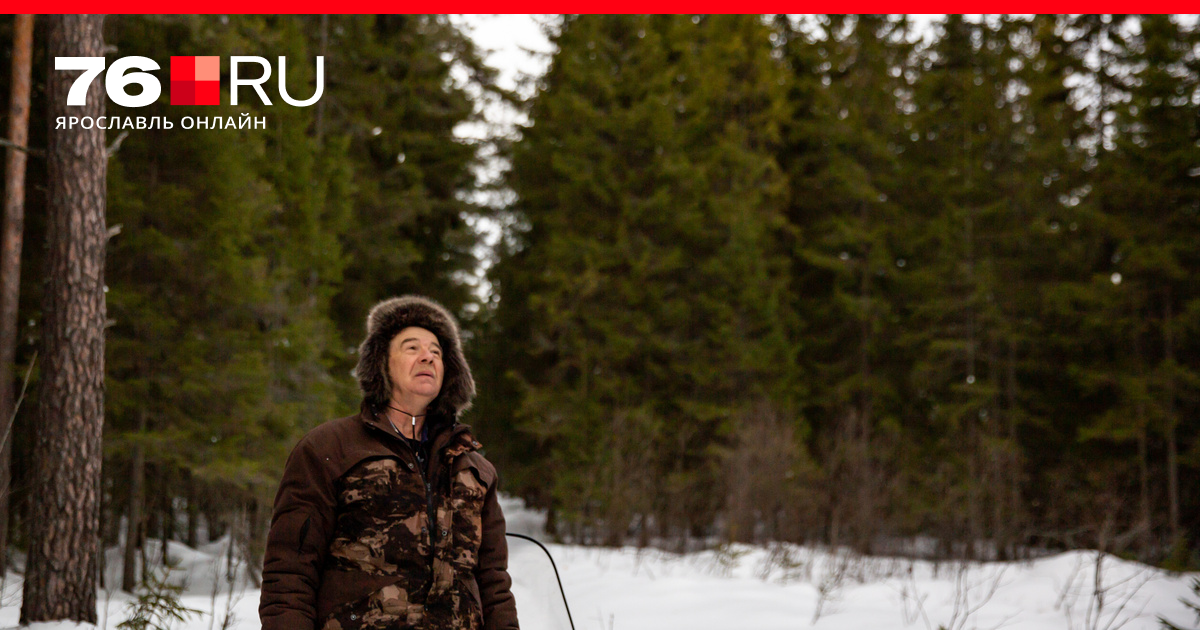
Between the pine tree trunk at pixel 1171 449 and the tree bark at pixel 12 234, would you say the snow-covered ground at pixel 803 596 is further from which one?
the pine tree trunk at pixel 1171 449

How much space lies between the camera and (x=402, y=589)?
2.56 meters

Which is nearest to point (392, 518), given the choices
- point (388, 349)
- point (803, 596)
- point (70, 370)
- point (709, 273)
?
point (388, 349)

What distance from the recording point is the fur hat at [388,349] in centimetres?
285

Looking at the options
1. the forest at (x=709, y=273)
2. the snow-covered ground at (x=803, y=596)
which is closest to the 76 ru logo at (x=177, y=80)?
the forest at (x=709, y=273)

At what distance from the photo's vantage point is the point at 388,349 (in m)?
2.92

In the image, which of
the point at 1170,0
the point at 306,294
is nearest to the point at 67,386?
the point at 306,294

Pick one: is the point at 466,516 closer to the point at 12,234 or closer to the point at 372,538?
the point at 372,538

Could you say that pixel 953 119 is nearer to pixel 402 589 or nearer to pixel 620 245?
pixel 620 245

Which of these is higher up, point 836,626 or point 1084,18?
point 1084,18

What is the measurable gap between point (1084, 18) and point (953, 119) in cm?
476

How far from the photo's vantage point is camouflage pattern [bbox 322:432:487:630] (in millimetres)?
2531

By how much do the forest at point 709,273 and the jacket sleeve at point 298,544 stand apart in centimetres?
915

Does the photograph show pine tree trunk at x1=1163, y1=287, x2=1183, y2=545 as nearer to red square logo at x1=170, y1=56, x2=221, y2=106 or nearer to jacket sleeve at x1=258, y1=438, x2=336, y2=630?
red square logo at x1=170, y1=56, x2=221, y2=106

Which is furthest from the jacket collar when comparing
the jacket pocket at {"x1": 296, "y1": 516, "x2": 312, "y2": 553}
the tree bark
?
the tree bark
